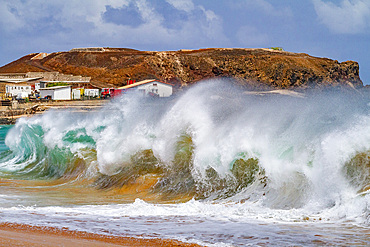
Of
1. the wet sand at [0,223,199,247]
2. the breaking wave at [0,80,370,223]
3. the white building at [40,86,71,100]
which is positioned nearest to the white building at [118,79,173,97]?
the white building at [40,86,71,100]

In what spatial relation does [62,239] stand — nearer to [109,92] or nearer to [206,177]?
[206,177]

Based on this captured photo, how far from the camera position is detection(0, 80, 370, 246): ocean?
7.23m

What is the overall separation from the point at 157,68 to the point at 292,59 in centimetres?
2697

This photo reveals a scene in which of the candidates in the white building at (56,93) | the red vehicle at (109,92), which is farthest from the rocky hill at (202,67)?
the white building at (56,93)

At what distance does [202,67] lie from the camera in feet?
308

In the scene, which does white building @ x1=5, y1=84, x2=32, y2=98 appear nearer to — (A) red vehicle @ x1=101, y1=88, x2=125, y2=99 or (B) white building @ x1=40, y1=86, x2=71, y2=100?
(B) white building @ x1=40, y1=86, x2=71, y2=100

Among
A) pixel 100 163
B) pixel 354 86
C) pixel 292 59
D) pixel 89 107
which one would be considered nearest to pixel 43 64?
pixel 89 107

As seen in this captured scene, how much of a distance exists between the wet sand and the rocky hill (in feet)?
256

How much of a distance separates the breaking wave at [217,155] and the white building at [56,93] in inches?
1826

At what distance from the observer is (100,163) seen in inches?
565

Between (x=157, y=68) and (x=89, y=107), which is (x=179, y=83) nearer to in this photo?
(x=157, y=68)

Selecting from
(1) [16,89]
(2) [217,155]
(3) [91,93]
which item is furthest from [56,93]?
(2) [217,155]

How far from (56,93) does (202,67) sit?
119ft

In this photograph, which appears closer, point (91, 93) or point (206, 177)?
point (206, 177)
